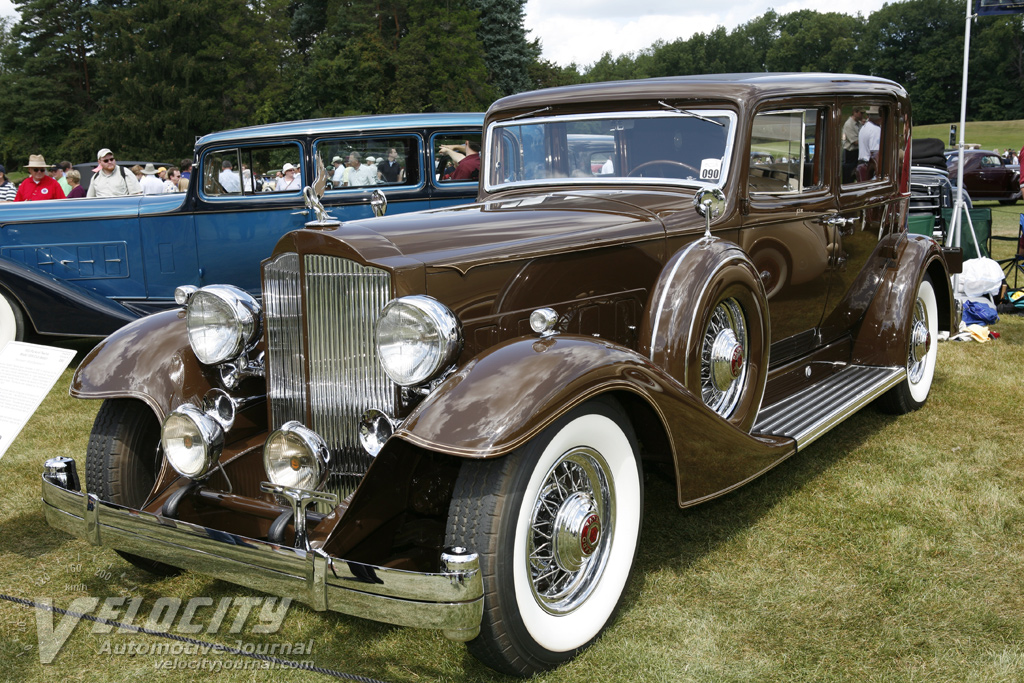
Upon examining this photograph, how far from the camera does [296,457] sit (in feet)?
8.59

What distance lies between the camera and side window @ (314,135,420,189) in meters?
7.65

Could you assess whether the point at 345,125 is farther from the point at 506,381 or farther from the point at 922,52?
the point at 922,52

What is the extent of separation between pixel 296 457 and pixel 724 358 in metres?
1.79

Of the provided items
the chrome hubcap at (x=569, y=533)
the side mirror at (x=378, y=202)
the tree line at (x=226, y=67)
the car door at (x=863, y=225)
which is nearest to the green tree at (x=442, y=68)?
the tree line at (x=226, y=67)

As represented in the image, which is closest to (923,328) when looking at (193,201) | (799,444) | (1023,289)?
(799,444)

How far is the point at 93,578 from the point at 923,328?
179 inches

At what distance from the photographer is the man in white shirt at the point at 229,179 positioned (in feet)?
25.5

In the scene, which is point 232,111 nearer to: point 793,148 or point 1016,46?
point 793,148

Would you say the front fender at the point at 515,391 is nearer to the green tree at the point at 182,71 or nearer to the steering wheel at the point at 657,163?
the steering wheel at the point at 657,163

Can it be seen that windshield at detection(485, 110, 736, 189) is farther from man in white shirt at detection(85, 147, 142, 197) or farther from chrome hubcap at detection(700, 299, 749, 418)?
man in white shirt at detection(85, 147, 142, 197)

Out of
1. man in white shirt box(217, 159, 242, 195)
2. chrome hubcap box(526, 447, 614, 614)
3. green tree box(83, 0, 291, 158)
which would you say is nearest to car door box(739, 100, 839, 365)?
chrome hubcap box(526, 447, 614, 614)

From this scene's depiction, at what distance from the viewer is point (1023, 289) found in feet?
25.9

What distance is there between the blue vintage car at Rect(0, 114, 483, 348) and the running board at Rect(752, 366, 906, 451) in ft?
13.9

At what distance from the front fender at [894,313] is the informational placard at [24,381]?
3.95m
